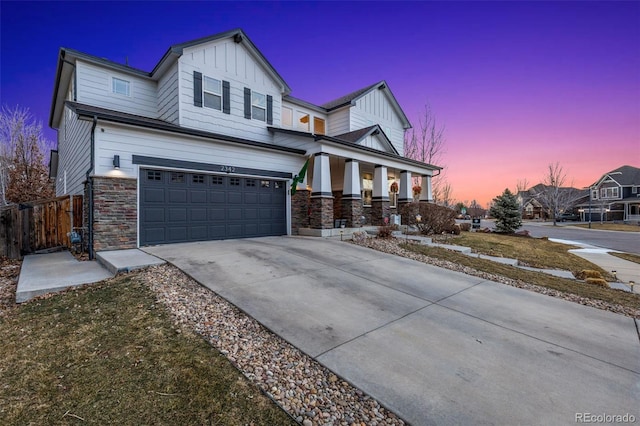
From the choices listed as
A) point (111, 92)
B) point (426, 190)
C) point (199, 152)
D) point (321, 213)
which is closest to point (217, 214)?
point (199, 152)

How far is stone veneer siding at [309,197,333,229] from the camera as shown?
37.4 ft

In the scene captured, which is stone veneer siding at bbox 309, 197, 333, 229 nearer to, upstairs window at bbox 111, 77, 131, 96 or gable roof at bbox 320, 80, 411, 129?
gable roof at bbox 320, 80, 411, 129

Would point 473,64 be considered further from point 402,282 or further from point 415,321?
point 415,321

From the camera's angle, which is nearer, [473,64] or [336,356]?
[336,356]

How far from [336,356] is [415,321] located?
61.2 inches

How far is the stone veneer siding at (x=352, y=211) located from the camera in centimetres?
1233

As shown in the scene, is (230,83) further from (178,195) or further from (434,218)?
(434,218)

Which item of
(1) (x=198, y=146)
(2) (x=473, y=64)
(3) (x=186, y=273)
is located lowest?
(3) (x=186, y=273)

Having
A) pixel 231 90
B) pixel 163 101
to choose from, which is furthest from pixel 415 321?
pixel 163 101

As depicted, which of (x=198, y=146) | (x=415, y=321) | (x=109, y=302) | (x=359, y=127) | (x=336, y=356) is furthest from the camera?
(x=359, y=127)

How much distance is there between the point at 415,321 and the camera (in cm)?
402

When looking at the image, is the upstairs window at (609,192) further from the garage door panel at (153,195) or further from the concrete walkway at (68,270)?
the concrete walkway at (68,270)

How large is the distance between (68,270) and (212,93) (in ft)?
28.1

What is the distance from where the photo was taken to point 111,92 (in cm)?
1162
